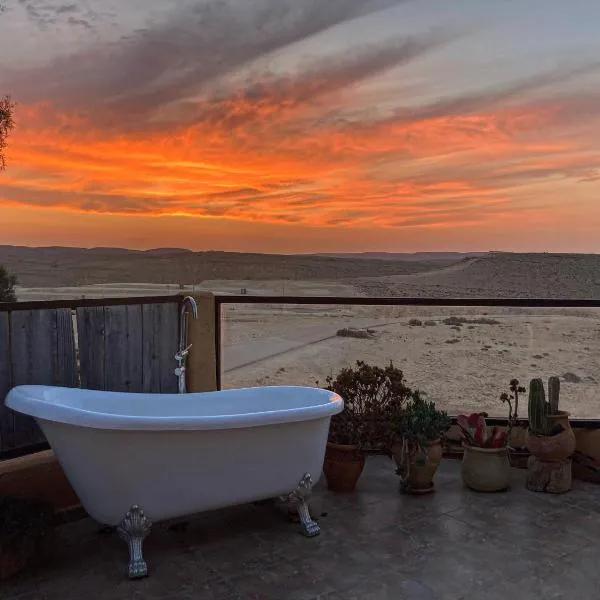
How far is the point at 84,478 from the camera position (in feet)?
8.36

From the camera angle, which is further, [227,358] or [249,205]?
[249,205]

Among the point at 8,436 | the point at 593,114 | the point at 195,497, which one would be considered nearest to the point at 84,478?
the point at 195,497

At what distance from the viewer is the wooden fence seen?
9.85 feet

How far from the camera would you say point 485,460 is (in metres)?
3.46

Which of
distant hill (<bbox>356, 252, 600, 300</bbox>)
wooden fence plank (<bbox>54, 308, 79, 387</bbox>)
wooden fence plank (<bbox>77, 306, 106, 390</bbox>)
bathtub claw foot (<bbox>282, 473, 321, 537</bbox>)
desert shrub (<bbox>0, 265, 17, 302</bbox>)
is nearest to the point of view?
bathtub claw foot (<bbox>282, 473, 321, 537</bbox>)

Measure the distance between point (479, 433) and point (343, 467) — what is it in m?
0.80

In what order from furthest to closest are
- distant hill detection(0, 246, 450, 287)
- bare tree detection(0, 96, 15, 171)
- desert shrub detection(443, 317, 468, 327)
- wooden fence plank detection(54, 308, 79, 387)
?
distant hill detection(0, 246, 450, 287) < bare tree detection(0, 96, 15, 171) < desert shrub detection(443, 317, 468, 327) < wooden fence plank detection(54, 308, 79, 387)

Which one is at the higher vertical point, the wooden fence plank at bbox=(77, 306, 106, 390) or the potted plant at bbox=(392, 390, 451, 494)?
the wooden fence plank at bbox=(77, 306, 106, 390)

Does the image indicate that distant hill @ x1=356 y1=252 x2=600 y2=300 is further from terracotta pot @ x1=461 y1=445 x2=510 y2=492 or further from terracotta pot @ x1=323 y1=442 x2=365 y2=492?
terracotta pot @ x1=323 y1=442 x2=365 y2=492

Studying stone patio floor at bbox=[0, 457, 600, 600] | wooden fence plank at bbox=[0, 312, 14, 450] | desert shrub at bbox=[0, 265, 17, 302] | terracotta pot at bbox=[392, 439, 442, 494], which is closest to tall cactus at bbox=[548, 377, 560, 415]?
stone patio floor at bbox=[0, 457, 600, 600]

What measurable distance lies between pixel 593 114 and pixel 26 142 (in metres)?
5.34

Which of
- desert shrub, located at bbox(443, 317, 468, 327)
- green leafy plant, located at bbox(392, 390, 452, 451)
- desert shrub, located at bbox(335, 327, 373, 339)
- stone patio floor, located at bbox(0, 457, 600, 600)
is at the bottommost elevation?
stone patio floor, located at bbox(0, 457, 600, 600)

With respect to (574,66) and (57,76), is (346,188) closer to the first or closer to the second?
(574,66)

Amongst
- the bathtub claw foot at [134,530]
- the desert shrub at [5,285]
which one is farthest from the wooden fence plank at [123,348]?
the desert shrub at [5,285]
